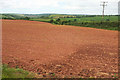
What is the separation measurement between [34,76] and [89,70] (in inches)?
98.3

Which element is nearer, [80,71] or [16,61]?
[80,71]

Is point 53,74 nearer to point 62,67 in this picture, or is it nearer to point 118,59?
point 62,67

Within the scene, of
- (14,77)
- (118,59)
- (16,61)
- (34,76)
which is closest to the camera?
(14,77)

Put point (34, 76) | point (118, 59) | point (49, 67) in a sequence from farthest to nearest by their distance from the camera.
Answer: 1. point (118, 59)
2. point (49, 67)
3. point (34, 76)

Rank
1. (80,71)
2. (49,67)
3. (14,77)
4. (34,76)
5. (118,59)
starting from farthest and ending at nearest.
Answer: (118,59) < (49,67) < (80,71) < (34,76) < (14,77)

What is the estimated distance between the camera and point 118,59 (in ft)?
27.3

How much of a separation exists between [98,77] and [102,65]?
1.76 m

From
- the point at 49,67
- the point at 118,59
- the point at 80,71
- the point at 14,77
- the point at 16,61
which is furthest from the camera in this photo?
the point at 118,59

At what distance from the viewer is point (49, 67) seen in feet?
21.7

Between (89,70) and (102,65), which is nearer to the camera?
(89,70)

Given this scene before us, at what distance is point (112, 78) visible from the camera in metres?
5.51

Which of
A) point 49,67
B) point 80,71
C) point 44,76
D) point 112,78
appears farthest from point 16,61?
point 112,78

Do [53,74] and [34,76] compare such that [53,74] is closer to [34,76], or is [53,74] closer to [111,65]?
[34,76]

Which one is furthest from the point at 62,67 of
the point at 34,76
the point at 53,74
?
the point at 34,76
